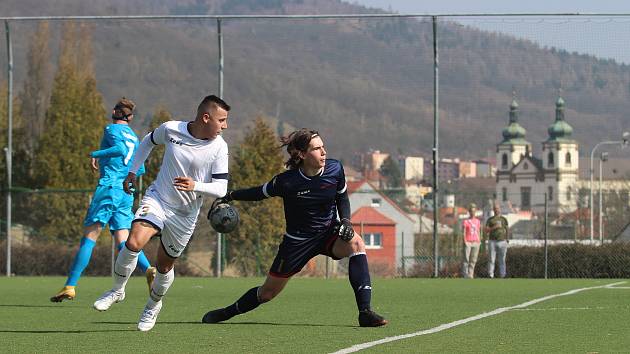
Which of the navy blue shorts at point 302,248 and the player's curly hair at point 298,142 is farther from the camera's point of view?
the navy blue shorts at point 302,248

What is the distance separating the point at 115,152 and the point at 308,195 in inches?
145

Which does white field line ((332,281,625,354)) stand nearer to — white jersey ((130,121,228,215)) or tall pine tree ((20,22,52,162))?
white jersey ((130,121,228,215))

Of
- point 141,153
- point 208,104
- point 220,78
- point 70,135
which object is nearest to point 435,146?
point 220,78

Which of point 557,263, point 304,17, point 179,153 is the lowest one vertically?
point 557,263

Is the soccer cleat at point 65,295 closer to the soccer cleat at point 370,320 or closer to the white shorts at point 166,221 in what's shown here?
the white shorts at point 166,221

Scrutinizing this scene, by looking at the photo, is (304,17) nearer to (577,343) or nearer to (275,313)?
(275,313)

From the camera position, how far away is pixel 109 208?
44.3 ft

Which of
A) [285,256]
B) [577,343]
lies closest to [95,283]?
[285,256]

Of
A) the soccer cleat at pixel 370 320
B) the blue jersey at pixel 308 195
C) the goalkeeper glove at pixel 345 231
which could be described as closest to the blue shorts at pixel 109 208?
the blue jersey at pixel 308 195

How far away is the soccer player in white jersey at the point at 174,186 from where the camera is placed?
9.82 meters

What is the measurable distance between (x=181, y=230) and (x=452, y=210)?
2689 centimetres

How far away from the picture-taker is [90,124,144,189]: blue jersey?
43.0 ft

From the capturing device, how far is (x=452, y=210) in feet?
119

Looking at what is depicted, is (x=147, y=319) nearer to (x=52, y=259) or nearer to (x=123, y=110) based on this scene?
(x=123, y=110)
